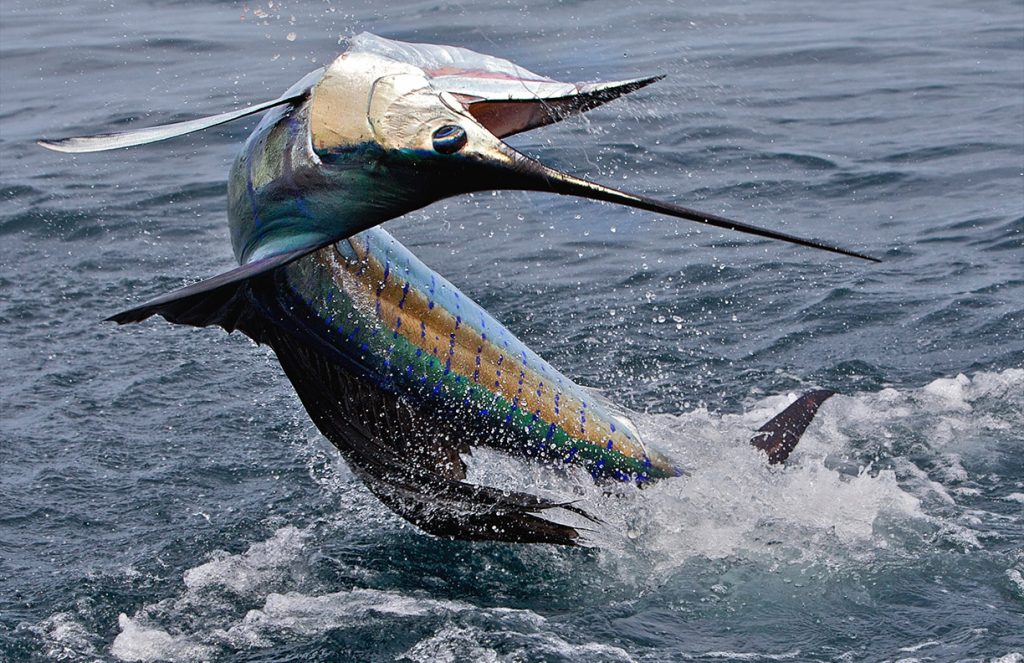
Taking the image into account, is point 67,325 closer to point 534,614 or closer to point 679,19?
point 534,614

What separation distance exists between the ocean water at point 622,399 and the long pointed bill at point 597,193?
1.63 meters

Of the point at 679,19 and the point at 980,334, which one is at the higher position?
the point at 679,19

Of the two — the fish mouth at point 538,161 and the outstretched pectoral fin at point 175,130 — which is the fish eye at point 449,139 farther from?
the outstretched pectoral fin at point 175,130

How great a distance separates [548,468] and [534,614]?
0.54 metres

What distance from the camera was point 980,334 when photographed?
24.2 ft

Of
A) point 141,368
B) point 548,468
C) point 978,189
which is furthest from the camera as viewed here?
point 978,189

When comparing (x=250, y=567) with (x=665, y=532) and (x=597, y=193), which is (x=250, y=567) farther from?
(x=597, y=193)

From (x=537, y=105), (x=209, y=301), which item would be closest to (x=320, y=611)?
(x=209, y=301)

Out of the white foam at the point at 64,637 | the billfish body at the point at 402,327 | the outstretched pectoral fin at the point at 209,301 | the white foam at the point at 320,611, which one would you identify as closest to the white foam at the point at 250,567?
the white foam at the point at 320,611

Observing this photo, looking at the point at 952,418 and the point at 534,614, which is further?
the point at 952,418

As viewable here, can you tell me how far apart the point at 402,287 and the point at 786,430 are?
6.42 feet

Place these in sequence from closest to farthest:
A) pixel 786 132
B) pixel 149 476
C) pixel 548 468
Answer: pixel 548 468 < pixel 149 476 < pixel 786 132

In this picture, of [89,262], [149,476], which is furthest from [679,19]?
[149,476]

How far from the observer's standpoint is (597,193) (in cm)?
345
